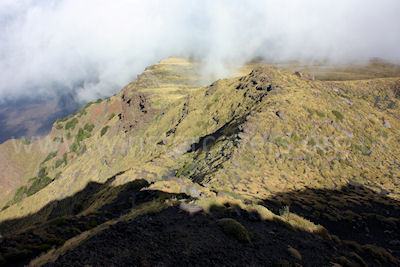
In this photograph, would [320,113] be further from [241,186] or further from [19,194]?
[19,194]

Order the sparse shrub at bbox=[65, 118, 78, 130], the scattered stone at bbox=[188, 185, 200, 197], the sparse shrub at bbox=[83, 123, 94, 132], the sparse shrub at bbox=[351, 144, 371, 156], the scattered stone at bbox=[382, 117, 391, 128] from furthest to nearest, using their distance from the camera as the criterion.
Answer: the sparse shrub at bbox=[65, 118, 78, 130] < the sparse shrub at bbox=[83, 123, 94, 132] < the scattered stone at bbox=[382, 117, 391, 128] < the sparse shrub at bbox=[351, 144, 371, 156] < the scattered stone at bbox=[188, 185, 200, 197]

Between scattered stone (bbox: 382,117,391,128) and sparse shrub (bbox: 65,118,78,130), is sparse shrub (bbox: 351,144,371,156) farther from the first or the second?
sparse shrub (bbox: 65,118,78,130)

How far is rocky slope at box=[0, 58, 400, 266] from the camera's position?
507 inches

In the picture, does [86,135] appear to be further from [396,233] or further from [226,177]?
[396,233]

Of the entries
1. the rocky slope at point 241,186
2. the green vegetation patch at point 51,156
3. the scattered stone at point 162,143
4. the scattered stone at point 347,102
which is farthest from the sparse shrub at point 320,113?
the green vegetation patch at point 51,156

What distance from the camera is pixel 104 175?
75.2 m

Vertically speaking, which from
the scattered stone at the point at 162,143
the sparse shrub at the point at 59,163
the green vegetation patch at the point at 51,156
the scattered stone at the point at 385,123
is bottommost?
the green vegetation patch at the point at 51,156

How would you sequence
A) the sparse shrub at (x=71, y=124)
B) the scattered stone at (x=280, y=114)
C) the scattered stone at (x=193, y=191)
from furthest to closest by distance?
the sparse shrub at (x=71, y=124) < the scattered stone at (x=280, y=114) < the scattered stone at (x=193, y=191)

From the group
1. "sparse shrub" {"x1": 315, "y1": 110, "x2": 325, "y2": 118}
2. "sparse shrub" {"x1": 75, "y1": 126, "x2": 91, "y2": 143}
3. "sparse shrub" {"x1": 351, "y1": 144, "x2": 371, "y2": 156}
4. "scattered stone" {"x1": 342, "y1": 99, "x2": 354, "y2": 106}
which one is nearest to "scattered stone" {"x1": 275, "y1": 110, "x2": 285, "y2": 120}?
"sparse shrub" {"x1": 315, "y1": 110, "x2": 325, "y2": 118}

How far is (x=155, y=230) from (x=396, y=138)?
50853mm

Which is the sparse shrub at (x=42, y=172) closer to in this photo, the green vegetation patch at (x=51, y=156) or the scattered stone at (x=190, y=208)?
the green vegetation patch at (x=51, y=156)

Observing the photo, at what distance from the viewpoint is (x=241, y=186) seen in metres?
28.9

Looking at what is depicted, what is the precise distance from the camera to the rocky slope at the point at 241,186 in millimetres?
12875

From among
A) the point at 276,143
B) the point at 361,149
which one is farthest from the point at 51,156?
the point at 361,149
